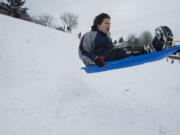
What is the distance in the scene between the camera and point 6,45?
17.6 feet

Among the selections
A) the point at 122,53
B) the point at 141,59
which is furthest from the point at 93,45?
the point at 141,59

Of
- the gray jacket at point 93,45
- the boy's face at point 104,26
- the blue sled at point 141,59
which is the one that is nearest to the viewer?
the blue sled at point 141,59

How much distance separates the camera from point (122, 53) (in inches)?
82.7

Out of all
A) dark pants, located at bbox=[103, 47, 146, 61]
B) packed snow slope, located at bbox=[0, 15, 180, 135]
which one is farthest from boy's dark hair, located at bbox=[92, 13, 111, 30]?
packed snow slope, located at bbox=[0, 15, 180, 135]

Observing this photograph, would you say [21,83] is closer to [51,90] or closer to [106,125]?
[51,90]

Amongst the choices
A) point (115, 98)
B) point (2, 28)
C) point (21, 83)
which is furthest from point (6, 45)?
point (115, 98)

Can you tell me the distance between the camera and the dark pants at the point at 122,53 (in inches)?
80.4

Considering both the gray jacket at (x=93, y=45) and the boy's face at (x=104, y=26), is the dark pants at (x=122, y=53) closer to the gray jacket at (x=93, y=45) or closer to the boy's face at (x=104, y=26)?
the gray jacket at (x=93, y=45)

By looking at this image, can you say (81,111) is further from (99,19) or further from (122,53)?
(99,19)

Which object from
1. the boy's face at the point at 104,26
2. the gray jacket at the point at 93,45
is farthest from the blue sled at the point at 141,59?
the boy's face at the point at 104,26

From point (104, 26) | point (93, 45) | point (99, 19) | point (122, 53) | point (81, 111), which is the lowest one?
point (81, 111)

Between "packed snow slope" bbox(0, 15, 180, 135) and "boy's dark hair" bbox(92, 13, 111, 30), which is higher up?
"boy's dark hair" bbox(92, 13, 111, 30)

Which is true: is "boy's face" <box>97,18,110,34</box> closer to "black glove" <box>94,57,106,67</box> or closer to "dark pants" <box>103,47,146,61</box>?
"dark pants" <box>103,47,146,61</box>

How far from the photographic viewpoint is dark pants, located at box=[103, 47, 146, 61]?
2.04 metres
